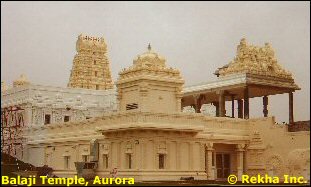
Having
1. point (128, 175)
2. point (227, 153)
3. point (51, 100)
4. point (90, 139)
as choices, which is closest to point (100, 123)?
point (90, 139)

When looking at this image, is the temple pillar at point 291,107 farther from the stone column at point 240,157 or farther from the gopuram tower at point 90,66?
the gopuram tower at point 90,66

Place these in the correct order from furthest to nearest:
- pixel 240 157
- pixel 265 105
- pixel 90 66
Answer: pixel 90 66 < pixel 265 105 < pixel 240 157

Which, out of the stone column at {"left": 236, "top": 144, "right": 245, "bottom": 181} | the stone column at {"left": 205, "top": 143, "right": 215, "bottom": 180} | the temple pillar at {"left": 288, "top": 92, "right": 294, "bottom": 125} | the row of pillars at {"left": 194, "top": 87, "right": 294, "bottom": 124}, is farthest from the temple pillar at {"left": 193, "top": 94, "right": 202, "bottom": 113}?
the temple pillar at {"left": 288, "top": 92, "right": 294, "bottom": 125}

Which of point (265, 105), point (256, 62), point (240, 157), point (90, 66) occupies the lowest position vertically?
point (240, 157)

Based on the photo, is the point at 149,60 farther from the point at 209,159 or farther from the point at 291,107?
the point at 291,107

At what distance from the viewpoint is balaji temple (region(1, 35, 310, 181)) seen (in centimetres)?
5019

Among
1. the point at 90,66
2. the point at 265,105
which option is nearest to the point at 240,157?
the point at 265,105

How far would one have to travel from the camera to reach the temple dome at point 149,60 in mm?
53822

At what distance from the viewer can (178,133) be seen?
170 feet

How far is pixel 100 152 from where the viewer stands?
55.0 m

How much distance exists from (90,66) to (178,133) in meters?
51.0

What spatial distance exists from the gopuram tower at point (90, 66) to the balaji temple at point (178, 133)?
29529 mm

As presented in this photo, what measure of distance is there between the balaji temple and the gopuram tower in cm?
2953

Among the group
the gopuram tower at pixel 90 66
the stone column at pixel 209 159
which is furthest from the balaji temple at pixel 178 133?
the gopuram tower at pixel 90 66
